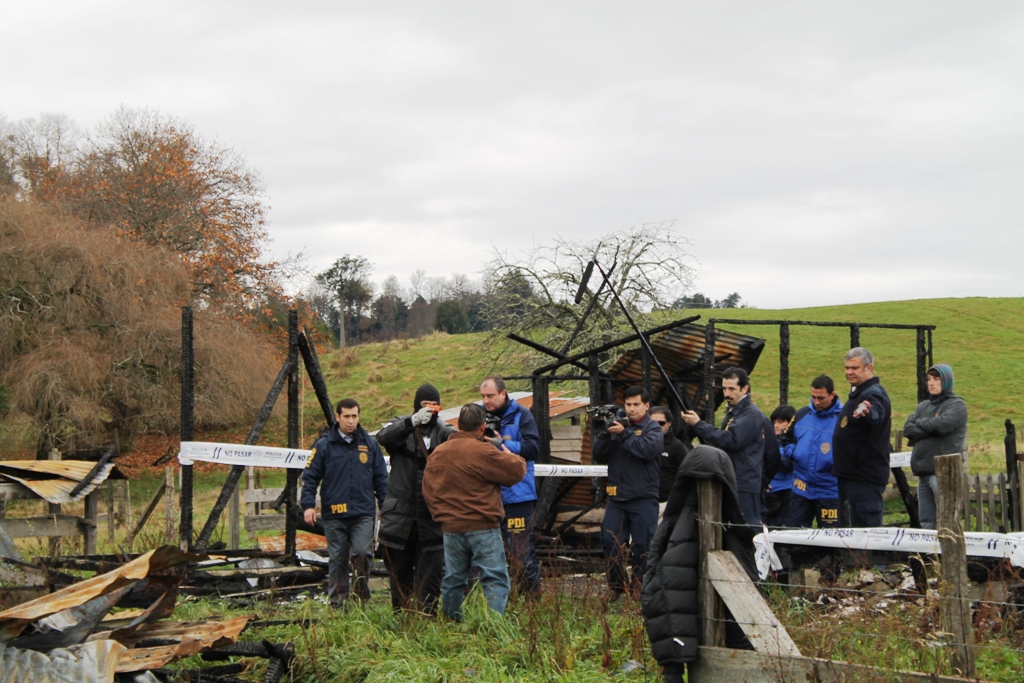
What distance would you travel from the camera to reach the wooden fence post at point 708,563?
4.75m

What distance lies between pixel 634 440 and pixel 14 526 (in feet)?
19.5

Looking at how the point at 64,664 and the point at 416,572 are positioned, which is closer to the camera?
the point at 64,664

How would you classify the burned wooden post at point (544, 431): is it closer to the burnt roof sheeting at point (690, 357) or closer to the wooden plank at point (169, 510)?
the burnt roof sheeting at point (690, 357)

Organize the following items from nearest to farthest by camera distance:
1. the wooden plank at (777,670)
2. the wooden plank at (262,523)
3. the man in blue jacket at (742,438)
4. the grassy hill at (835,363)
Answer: the wooden plank at (777,670)
the man in blue jacket at (742,438)
the wooden plank at (262,523)
the grassy hill at (835,363)

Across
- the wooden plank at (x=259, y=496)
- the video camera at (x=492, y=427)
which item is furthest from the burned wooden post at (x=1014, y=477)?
the wooden plank at (x=259, y=496)

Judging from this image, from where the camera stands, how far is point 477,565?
22.0 ft

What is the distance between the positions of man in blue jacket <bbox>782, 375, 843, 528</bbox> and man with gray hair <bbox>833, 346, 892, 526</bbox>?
634 millimetres

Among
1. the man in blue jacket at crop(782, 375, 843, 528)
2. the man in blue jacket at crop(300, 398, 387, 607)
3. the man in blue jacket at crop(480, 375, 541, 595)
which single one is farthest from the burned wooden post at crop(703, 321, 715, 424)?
the man in blue jacket at crop(300, 398, 387, 607)

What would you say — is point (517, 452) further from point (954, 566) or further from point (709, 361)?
point (954, 566)

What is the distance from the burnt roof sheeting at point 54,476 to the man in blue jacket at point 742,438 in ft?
18.6

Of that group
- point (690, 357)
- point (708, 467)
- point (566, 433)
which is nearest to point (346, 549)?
point (708, 467)

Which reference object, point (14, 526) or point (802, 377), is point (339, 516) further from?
point (802, 377)

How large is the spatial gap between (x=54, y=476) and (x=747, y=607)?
275 inches

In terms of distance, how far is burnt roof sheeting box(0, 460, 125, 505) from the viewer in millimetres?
8695
